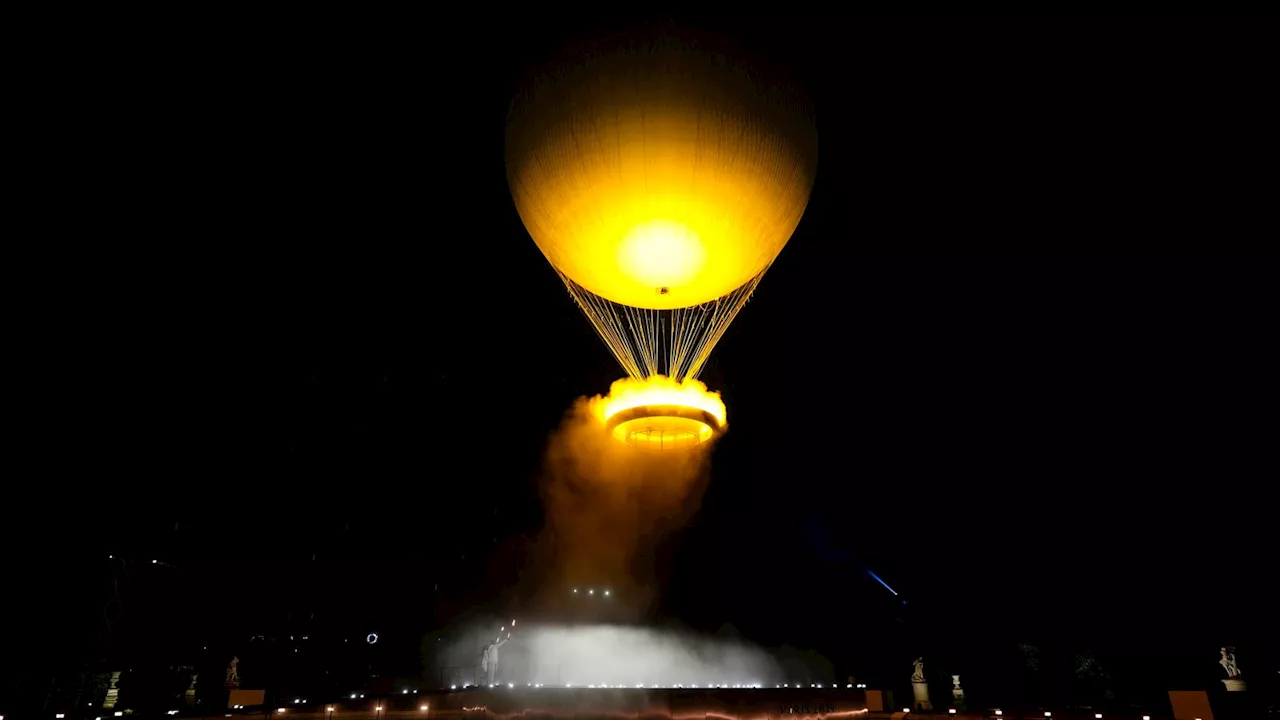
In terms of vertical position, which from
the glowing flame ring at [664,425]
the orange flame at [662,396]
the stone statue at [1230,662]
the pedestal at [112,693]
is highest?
the orange flame at [662,396]

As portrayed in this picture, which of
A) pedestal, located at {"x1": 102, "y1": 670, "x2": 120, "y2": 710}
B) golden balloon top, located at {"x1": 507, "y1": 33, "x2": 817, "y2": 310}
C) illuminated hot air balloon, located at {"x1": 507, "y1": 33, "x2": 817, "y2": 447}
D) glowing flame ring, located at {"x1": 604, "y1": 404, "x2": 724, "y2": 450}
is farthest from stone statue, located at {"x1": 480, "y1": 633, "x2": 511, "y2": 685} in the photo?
golden balloon top, located at {"x1": 507, "y1": 33, "x2": 817, "y2": 310}

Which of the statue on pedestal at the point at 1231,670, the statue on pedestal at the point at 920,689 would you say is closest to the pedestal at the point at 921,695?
the statue on pedestal at the point at 920,689

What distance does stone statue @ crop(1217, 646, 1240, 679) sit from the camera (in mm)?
8453

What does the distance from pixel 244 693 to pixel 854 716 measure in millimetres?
9969

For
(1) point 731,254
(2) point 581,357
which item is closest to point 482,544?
(2) point 581,357

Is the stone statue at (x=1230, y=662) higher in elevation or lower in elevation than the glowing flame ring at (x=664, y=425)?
lower

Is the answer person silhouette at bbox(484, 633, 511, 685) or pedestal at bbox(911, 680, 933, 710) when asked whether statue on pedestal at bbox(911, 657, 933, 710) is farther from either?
person silhouette at bbox(484, 633, 511, 685)

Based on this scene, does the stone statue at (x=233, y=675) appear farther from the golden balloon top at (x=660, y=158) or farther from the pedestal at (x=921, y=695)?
the pedestal at (x=921, y=695)

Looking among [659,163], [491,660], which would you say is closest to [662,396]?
[659,163]

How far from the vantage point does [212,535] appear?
33.2 feet

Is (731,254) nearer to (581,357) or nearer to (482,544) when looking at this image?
(581,357)

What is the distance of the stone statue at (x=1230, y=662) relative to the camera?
8453 mm

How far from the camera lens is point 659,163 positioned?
5.53 meters

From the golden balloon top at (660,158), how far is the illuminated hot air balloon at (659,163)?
0.01 meters
